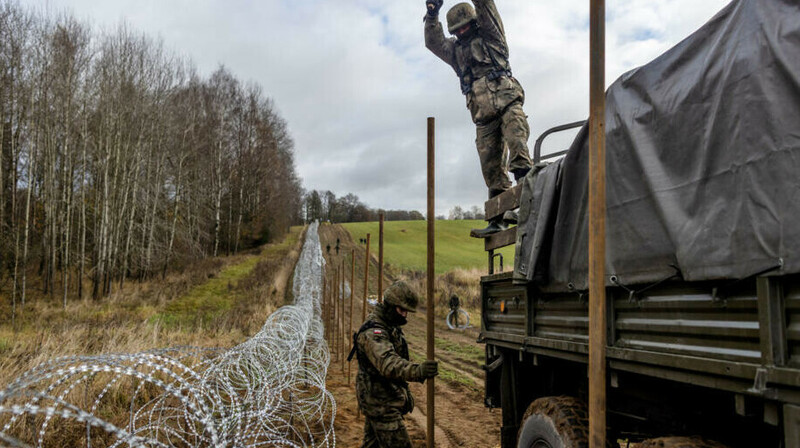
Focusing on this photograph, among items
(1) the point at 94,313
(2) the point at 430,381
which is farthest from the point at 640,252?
(1) the point at 94,313

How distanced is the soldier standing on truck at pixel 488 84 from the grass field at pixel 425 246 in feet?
68.8

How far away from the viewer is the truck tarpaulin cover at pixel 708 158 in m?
1.82

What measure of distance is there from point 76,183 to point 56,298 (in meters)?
6.34

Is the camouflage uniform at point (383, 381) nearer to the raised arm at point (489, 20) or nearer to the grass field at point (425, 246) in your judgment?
the raised arm at point (489, 20)

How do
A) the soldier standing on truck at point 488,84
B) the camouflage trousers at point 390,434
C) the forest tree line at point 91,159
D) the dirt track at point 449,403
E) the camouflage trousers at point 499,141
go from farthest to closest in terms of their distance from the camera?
1. the forest tree line at point 91,159
2. the dirt track at point 449,403
3. the soldier standing on truck at point 488,84
4. the camouflage trousers at point 499,141
5. the camouflage trousers at point 390,434

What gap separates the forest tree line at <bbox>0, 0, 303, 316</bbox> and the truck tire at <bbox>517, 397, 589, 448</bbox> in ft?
61.2

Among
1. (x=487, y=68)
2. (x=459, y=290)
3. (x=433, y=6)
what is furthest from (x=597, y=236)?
(x=459, y=290)

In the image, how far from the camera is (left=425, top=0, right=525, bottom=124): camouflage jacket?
541 centimetres

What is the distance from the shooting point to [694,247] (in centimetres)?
216

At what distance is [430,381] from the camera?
428 cm

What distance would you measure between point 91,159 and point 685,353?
2594 centimetres

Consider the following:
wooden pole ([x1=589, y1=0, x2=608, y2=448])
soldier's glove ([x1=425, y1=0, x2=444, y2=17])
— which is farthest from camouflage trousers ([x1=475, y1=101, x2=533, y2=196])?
wooden pole ([x1=589, y1=0, x2=608, y2=448])

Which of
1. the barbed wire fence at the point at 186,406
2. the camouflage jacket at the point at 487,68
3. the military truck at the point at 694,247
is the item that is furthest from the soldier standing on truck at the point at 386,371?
the camouflage jacket at the point at 487,68

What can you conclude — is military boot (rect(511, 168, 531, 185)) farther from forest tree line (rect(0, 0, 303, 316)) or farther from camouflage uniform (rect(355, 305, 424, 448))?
forest tree line (rect(0, 0, 303, 316))
